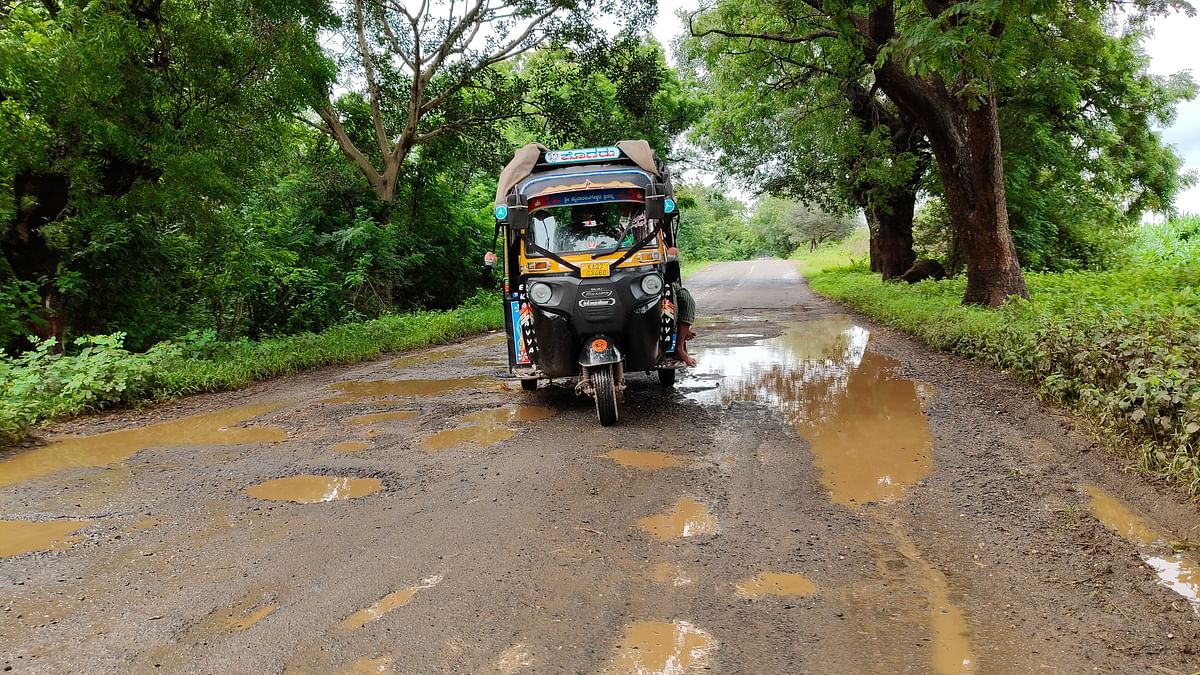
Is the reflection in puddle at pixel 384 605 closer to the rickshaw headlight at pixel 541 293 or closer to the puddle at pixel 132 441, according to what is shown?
the rickshaw headlight at pixel 541 293

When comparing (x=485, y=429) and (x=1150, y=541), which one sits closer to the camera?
(x=1150, y=541)

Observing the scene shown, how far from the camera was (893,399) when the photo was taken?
7629 mm

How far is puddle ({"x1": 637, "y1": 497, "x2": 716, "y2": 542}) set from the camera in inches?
166

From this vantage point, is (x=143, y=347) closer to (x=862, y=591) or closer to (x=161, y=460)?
(x=161, y=460)

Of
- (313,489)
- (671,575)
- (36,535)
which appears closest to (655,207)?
(313,489)

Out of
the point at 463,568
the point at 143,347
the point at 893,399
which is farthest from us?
the point at 143,347

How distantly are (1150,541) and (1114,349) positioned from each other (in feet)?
9.49

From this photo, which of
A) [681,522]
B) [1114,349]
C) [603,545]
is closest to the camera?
[603,545]

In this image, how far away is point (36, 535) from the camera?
4465mm

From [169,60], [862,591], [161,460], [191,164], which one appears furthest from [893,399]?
[169,60]

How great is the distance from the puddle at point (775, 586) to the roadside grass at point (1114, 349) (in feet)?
8.70

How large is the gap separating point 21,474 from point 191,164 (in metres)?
5.08

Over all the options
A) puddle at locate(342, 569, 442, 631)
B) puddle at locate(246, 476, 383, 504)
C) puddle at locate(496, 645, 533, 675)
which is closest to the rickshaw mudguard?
puddle at locate(246, 476, 383, 504)

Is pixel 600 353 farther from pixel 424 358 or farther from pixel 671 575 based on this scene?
pixel 424 358
